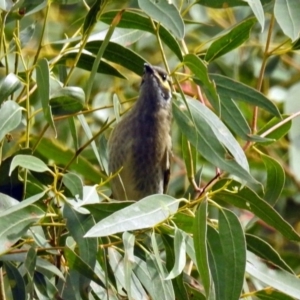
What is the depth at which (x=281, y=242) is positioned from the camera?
177 inches

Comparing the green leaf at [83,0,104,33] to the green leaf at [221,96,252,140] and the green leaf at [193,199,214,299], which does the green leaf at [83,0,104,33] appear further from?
the green leaf at [193,199,214,299]

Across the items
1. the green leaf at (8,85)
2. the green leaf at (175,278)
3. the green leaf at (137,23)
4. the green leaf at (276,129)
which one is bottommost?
the green leaf at (175,278)

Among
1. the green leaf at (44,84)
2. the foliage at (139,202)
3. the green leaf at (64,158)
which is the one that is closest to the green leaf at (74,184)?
the foliage at (139,202)

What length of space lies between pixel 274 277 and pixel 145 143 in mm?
1129

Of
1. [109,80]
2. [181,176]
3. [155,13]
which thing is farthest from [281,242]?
[155,13]

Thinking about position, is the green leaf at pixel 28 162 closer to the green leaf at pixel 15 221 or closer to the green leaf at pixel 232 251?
the green leaf at pixel 15 221

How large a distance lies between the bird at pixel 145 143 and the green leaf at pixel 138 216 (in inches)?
44.9

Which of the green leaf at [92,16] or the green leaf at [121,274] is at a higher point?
the green leaf at [92,16]

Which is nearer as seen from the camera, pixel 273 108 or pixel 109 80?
pixel 273 108

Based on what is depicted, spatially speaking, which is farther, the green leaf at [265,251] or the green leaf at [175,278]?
the green leaf at [265,251]

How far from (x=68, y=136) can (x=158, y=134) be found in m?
0.69

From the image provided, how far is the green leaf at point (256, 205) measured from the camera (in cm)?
247

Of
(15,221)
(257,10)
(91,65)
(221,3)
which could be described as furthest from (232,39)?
(15,221)

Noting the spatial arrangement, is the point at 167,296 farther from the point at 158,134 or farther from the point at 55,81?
the point at 158,134
